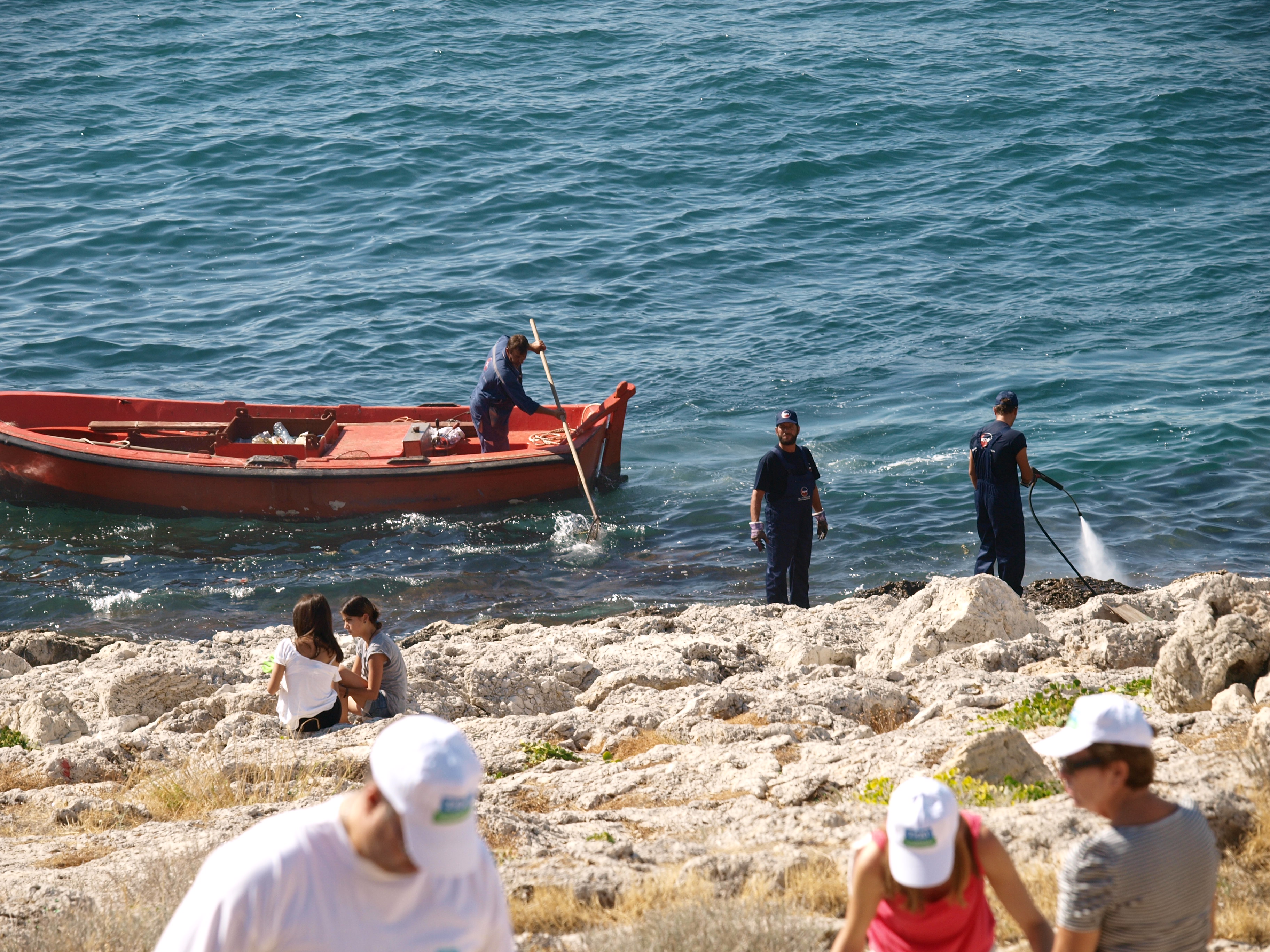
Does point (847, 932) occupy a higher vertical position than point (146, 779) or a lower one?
higher

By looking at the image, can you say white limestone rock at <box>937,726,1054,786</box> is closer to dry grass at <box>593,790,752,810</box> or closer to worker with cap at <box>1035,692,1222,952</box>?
dry grass at <box>593,790,752,810</box>

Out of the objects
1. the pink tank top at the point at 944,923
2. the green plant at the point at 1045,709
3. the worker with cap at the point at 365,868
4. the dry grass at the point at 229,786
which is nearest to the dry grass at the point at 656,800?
the dry grass at the point at 229,786

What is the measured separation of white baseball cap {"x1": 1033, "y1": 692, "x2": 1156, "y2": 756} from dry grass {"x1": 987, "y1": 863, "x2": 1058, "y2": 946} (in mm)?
1153

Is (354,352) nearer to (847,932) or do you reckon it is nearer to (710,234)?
(710,234)

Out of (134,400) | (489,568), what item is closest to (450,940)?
(489,568)

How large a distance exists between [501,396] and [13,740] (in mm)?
7690

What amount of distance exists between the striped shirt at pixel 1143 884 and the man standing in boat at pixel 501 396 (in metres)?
11.0

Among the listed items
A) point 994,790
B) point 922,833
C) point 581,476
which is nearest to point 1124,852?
point 922,833

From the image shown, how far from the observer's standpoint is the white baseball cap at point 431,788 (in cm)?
243

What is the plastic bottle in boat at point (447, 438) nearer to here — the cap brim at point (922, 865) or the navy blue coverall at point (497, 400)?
the navy blue coverall at point (497, 400)

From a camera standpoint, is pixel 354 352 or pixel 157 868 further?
pixel 354 352

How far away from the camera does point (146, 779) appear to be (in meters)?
6.29

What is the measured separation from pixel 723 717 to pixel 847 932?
12.7ft

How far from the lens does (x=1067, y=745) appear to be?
2.99 meters
